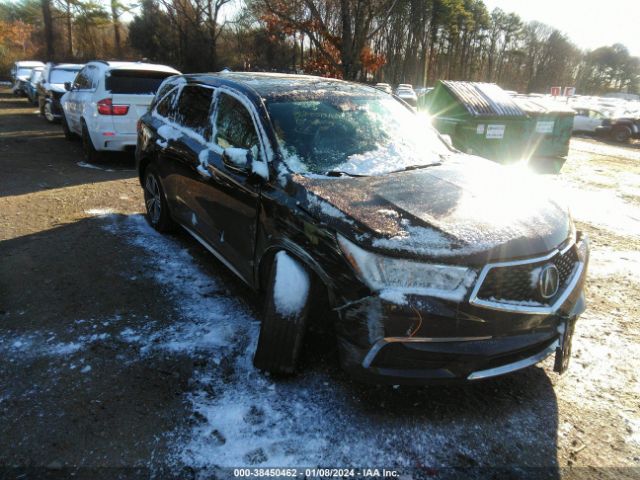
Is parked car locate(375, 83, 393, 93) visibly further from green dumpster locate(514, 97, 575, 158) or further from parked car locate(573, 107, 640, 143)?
parked car locate(573, 107, 640, 143)

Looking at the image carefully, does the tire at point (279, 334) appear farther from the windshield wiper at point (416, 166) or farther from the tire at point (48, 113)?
the tire at point (48, 113)

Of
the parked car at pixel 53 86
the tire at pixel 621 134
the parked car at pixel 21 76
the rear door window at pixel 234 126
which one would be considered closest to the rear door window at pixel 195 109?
the rear door window at pixel 234 126

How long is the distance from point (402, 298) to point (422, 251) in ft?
0.83

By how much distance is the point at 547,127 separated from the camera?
9484 mm

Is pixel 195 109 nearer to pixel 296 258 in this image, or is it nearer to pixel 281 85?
pixel 281 85

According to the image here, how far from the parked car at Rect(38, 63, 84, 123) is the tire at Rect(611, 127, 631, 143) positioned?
19.0 metres

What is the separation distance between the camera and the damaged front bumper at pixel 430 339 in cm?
225

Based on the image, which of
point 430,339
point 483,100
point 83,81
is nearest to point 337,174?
point 430,339

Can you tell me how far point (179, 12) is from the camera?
36969 mm

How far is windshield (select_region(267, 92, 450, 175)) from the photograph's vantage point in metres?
3.14

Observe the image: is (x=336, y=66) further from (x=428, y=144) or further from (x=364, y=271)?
(x=364, y=271)

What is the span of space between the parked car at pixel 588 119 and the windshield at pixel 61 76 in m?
18.4

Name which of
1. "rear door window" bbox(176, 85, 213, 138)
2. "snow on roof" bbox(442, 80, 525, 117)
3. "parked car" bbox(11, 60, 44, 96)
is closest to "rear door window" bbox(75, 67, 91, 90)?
"rear door window" bbox(176, 85, 213, 138)

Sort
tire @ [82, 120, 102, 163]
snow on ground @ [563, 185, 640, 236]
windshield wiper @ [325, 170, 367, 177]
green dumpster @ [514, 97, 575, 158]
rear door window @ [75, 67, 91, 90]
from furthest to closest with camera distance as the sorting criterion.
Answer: green dumpster @ [514, 97, 575, 158] < rear door window @ [75, 67, 91, 90] < tire @ [82, 120, 102, 163] < snow on ground @ [563, 185, 640, 236] < windshield wiper @ [325, 170, 367, 177]
